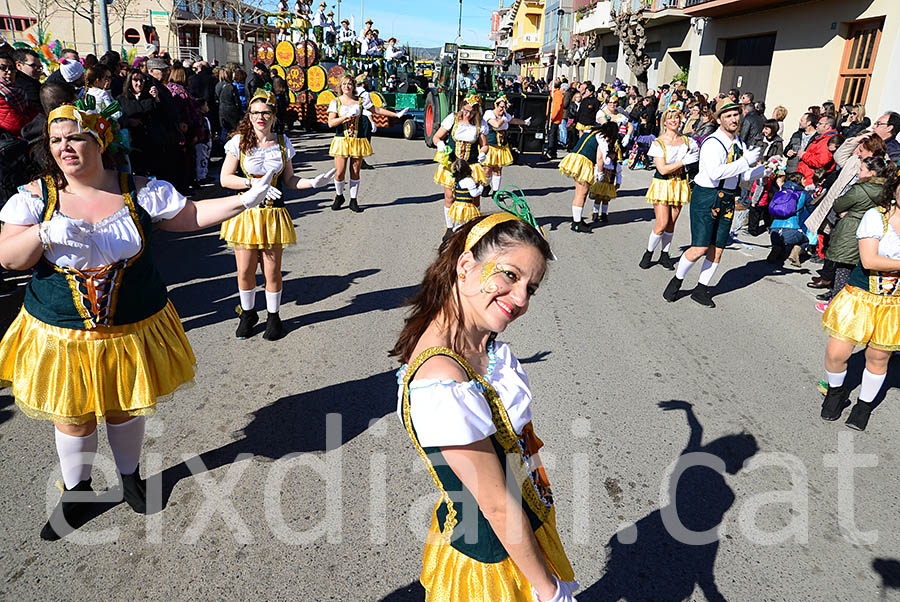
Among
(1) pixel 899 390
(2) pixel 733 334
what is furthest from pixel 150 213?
(1) pixel 899 390

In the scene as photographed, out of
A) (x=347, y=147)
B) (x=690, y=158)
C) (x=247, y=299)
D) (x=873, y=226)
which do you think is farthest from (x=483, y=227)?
(x=347, y=147)

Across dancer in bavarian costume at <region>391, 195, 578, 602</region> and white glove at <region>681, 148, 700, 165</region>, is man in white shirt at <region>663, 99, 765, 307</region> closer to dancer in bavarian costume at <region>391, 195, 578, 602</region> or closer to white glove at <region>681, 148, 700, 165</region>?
white glove at <region>681, 148, 700, 165</region>

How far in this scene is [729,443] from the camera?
395 cm

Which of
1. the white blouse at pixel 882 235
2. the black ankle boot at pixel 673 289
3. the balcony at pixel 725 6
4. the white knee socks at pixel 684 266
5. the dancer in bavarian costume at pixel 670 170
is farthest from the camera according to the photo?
the balcony at pixel 725 6

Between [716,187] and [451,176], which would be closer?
[716,187]

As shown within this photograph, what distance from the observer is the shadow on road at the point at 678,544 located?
280cm

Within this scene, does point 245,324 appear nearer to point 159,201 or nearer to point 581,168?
point 159,201

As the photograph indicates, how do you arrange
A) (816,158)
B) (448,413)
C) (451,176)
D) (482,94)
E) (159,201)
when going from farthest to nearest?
(482,94), (816,158), (451,176), (159,201), (448,413)

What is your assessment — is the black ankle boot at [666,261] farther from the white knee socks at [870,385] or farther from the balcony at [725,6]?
the balcony at [725,6]

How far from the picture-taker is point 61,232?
7.91 ft

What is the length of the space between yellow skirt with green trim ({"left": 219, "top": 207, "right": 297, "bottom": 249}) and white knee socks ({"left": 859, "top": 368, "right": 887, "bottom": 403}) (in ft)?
14.5

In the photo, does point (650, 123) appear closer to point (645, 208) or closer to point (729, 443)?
point (645, 208)

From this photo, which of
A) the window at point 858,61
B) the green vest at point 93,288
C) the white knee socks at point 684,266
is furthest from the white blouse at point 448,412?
the window at point 858,61

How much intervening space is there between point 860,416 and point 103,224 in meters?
4.78
